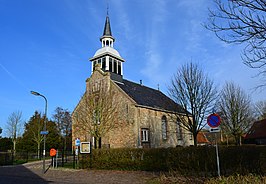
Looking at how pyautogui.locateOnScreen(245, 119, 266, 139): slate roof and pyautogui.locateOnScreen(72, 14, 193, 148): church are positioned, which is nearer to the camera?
pyautogui.locateOnScreen(72, 14, 193, 148): church

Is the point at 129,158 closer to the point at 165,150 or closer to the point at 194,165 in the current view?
the point at 165,150

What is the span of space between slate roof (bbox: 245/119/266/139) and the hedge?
26.1 m

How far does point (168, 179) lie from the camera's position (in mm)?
10633

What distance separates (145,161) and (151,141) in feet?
41.2

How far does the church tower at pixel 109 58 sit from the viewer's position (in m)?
30.8

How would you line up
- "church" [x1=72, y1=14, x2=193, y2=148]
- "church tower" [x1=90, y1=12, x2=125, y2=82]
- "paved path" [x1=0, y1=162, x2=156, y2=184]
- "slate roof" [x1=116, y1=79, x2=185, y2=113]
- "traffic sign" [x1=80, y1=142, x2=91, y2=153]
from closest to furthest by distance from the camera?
"paved path" [x1=0, y1=162, x2=156, y2=184] < "traffic sign" [x1=80, y1=142, x2=91, y2=153] < "slate roof" [x1=116, y1=79, x2=185, y2=113] < "church" [x1=72, y1=14, x2=193, y2=148] < "church tower" [x1=90, y1=12, x2=125, y2=82]

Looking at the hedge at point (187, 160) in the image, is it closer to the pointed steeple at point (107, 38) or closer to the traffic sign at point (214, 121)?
the traffic sign at point (214, 121)

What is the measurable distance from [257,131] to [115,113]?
24205mm

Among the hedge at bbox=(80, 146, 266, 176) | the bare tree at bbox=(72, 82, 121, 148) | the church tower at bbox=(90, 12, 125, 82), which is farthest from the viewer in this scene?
the church tower at bbox=(90, 12, 125, 82)

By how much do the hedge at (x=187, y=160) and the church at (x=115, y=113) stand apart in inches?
249

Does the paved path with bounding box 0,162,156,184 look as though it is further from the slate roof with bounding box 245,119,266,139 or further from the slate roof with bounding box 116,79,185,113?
the slate roof with bounding box 245,119,266,139

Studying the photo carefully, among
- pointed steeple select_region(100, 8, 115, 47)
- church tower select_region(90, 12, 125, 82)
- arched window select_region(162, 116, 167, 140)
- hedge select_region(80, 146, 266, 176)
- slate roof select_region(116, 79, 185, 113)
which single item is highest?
pointed steeple select_region(100, 8, 115, 47)

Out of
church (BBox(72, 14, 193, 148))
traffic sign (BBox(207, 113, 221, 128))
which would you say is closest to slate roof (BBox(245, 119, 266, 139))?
church (BBox(72, 14, 193, 148))

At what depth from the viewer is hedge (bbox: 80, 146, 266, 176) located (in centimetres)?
1166
